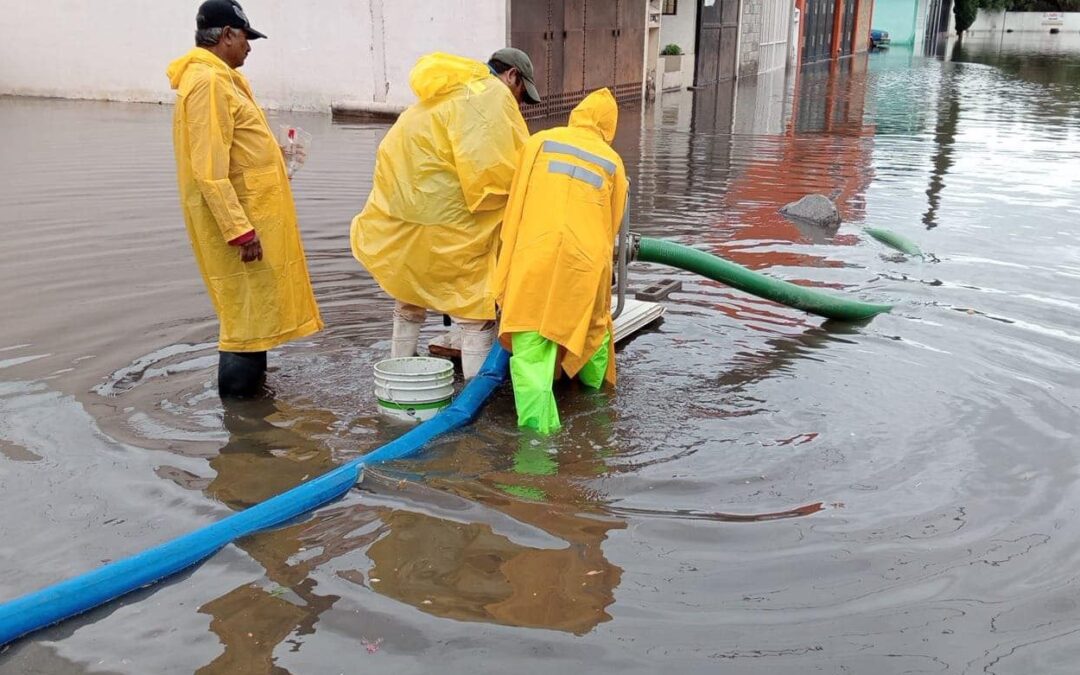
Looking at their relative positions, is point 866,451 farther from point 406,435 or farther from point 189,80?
point 189,80

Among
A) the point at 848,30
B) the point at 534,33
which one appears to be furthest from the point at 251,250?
the point at 848,30

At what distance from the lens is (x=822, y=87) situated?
86.6 ft

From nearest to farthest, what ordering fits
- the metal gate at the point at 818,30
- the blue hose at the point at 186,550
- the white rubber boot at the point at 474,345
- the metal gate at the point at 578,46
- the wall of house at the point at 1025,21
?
the blue hose at the point at 186,550 → the white rubber boot at the point at 474,345 → the metal gate at the point at 578,46 → the metal gate at the point at 818,30 → the wall of house at the point at 1025,21

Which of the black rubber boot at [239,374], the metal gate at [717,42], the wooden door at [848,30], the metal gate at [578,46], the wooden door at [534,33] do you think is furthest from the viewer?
the wooden door at [848,30]

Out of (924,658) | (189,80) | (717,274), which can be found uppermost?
(189,80)

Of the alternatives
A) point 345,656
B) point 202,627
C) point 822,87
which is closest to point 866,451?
point 345,656

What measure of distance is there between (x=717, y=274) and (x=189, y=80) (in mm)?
3200

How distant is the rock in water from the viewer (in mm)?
9250

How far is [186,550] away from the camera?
323cm

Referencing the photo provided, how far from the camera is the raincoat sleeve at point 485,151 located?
452 cm

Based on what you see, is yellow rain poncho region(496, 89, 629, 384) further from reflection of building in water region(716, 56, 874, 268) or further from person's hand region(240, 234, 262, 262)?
reflection of building in water region(716, 56, 874, 268)

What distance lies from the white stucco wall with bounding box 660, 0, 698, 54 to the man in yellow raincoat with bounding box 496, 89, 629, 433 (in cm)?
2043

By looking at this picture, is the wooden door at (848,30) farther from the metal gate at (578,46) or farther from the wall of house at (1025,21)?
the wall of house at (1025,21)

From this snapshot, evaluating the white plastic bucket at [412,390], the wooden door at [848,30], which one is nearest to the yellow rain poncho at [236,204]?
the white plastic bucket at [412,390]
